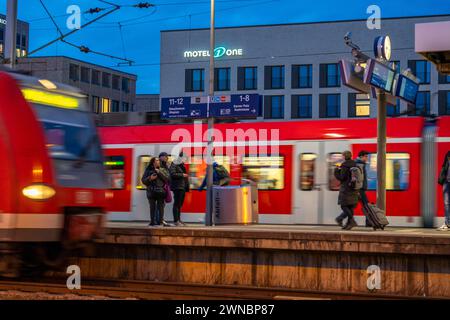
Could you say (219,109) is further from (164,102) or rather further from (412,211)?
(412,211)

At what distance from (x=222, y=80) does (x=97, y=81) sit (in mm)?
25568

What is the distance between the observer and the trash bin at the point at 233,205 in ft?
55.5

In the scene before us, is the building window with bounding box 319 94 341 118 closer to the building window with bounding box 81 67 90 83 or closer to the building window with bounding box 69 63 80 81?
the building window with bounding box 69 63 80 81

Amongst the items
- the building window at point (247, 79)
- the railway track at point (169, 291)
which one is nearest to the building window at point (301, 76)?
the building window at point (247, 79)

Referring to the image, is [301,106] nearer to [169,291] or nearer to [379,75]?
[379,75]

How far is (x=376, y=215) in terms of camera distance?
14.7 m

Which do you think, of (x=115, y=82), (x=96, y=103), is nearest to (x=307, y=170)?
(x=96, y=103)

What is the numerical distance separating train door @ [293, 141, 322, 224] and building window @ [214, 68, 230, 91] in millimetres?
35172

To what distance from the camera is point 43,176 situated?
32.6ft

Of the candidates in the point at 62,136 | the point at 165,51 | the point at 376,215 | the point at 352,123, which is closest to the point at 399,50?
the point at 165,51

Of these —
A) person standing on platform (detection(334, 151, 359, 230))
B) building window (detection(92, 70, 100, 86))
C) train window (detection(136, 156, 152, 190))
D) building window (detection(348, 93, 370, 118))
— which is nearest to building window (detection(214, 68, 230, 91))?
building window (detection(348, 93, 370, 118))

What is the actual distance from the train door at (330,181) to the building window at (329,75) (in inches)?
1319
